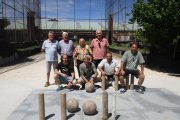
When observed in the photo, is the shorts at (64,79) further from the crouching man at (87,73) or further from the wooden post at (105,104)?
the wooden post at (105,104)

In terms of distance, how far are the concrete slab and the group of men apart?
352mm

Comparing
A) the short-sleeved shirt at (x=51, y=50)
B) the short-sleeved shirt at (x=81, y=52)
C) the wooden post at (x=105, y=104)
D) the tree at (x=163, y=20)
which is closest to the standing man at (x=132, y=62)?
the short-sleeved shirt at (x=81, y=52)

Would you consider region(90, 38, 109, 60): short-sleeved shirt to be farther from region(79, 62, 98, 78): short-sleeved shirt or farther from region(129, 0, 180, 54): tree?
region(129, 0, 180, 54): tree

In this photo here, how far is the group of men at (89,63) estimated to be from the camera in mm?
4777

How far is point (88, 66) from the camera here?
5.08 metres

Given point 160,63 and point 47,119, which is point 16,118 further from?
point 160,63

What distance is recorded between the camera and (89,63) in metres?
5.10

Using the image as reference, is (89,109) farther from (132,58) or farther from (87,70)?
(132,58)

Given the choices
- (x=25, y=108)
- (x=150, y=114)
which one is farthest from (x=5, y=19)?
(x=150, y=114)

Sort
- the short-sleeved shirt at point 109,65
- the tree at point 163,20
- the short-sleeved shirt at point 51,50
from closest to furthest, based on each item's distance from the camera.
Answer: the short-sleeved shirt at point 109,65
the short-sleeved shirt at point 51,50
the tree at point 163,20

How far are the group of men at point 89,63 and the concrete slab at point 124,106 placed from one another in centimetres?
35

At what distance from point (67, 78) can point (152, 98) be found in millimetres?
2437

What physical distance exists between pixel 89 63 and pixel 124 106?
1741 mm

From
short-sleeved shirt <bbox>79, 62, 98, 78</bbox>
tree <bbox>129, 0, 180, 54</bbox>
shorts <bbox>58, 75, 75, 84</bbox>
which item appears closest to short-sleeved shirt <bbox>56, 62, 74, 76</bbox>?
shorts <bbox>58, 75, 75, 84</bbox>
